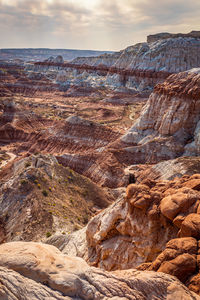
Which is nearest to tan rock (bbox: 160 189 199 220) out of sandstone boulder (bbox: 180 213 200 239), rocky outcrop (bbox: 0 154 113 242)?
sandstone boulder (bbox: 180 213 200 239)

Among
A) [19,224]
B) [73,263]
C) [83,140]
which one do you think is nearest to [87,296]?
[73,263]

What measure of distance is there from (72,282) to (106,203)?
→ 75.3 feet

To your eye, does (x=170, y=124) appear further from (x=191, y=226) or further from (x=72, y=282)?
(x=72, y=282)

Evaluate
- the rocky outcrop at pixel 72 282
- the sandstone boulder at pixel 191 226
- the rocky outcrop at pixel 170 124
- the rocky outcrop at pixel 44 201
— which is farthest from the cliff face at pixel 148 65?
the rocky outcrop at pixel 72 282

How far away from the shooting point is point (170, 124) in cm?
3772

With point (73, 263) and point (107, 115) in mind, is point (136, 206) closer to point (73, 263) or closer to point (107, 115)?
point (73, 263)

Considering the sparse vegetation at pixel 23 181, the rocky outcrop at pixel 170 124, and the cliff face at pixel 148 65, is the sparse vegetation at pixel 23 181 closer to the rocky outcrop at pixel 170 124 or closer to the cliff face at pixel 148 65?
the rocky outcrop at pixel 170 124

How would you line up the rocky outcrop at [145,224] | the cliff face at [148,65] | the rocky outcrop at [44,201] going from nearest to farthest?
1. the rocky outcrop at [145,224]
2. the rocky outcrop at [44,201]
3. the cliff face at [148,65]

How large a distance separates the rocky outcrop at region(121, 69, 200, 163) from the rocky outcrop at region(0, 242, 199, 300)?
28914mm

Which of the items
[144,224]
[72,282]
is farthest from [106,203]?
[72,282]

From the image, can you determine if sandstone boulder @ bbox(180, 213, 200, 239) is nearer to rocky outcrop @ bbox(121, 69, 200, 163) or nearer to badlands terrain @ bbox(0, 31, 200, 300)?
badlands terrain @ bbox(0, 31, 200, 300)

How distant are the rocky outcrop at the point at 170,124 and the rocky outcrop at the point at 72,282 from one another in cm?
2891

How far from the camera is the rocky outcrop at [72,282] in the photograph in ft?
22.7

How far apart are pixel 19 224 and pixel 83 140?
1125 inches
